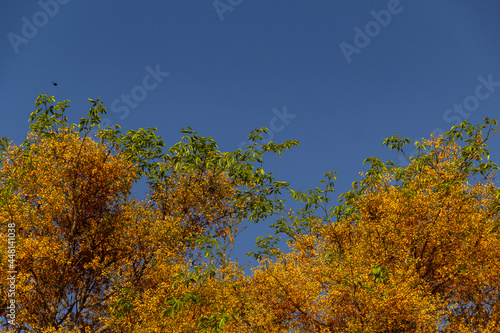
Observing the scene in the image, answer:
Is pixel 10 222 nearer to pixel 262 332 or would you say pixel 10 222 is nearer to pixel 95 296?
pixel 95 296

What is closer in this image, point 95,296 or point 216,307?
point 216,307

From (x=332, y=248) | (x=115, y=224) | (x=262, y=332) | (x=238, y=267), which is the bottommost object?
(x=262, y=332)

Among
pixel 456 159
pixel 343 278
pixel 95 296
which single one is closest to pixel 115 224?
pixel 95 296

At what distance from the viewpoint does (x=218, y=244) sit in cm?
1443

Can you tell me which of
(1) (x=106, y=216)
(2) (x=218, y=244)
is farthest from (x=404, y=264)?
(1) (x=106, y=216)

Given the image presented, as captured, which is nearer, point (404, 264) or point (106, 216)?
point (404, 264)

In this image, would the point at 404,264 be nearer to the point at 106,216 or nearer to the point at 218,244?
the point at 218,244

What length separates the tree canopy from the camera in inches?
438

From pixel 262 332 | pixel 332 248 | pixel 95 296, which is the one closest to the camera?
pixel 262 332

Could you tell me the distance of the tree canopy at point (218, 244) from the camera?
36.5 feet

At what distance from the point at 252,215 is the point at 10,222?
9.36 m

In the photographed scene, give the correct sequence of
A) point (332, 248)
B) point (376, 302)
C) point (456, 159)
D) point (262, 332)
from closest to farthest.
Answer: point (376, 302) < point (262, 332) < point (332, 248) < point (456, 159)

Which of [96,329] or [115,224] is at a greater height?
[115,224]

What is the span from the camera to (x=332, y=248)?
13.8 metres
